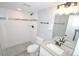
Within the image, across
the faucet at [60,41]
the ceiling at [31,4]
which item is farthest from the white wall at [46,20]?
the faucet at [60,41]

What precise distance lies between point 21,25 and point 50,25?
0.95 metres

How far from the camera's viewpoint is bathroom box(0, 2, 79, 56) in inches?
43.7

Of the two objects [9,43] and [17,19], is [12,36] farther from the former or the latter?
[17,19]

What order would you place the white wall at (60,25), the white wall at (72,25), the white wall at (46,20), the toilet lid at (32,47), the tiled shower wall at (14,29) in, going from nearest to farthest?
the white wall at (72,25)
the white wall at (60,25)
the white wall at (46,20)
the toilet lid at (32,47)
the tiled shower wall at (14,29)

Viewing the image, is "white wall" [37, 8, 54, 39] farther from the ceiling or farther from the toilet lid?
the toilet lid

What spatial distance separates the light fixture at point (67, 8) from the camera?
113 centimetres

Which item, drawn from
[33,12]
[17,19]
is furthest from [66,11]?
[17,19]

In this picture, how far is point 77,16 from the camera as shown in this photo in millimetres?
1078

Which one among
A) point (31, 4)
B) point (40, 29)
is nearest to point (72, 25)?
point (40, 29)

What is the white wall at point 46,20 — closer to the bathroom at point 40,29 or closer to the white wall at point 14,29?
the bathroom at point 40,29

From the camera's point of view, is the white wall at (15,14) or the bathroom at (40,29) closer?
the bathroom at (40,29)

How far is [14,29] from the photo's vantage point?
1915 mm

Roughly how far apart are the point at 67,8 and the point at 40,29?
28.5 inches

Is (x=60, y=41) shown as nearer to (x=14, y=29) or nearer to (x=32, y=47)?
→ (x=32, y=47)
